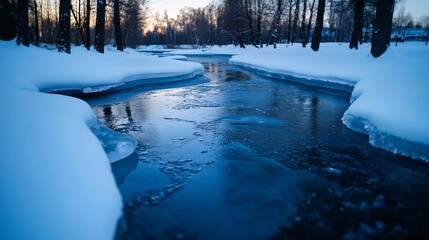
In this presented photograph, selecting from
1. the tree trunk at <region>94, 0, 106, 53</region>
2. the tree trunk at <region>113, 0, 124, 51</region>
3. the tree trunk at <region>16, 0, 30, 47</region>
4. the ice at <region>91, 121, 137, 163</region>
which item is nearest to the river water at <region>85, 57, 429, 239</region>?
the ice at <region>91, 121, 137, 163</region>

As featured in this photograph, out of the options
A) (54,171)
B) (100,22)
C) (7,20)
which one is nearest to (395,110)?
(54,171)

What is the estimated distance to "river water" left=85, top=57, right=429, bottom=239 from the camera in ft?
10.3

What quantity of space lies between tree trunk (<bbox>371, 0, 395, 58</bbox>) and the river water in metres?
6.82

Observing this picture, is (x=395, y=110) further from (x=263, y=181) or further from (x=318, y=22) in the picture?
(x=318, y=22)

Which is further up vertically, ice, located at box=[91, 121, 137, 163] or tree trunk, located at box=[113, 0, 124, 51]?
tree trunk, located at box=[113, 0, 124, 51]

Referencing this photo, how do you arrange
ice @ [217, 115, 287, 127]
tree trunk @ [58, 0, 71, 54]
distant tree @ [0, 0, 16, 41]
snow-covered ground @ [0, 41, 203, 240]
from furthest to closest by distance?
distant tree @ [0, 0, 16, 41]
tree trunk @ [58, 0, 71, 54]
ice @ [217, 115, 287, 127]
snow-covered ground @ [0, 41, 203, 240]

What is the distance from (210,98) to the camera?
387 inches

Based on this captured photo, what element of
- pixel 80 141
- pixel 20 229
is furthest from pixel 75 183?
pixel 80 141

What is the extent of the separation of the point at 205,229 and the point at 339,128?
459cm

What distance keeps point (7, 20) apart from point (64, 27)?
6.32 meters

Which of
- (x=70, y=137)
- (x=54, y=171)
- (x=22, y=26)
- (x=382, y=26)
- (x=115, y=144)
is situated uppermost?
(x=382, y=26)

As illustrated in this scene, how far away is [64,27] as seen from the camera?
1188cm

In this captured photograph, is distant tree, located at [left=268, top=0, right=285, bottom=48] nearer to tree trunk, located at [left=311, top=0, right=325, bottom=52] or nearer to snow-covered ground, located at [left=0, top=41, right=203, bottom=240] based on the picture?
tree trunk, located at [left=311, top=0, right=325, bottom=52]

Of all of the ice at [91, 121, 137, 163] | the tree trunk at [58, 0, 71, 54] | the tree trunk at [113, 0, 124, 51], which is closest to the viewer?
the ice at [91, 121, 137, 163]
